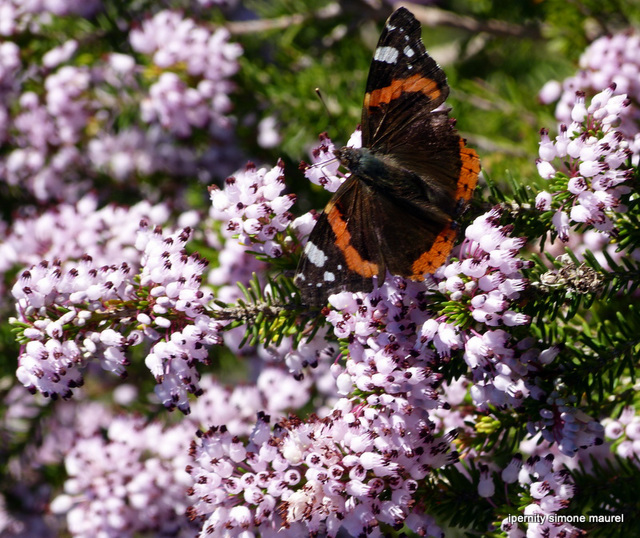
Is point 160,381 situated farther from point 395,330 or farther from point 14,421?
point 14,421

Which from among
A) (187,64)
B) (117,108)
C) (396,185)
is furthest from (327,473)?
(117,108)

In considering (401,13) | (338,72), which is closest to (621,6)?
(338,72)

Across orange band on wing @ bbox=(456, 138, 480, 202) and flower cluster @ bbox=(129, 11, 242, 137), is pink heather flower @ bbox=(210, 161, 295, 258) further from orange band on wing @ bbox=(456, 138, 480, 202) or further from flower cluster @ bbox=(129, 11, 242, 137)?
flower cluster @ bbox=(129, 11, 242, 137)

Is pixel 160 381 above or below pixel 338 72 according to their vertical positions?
below

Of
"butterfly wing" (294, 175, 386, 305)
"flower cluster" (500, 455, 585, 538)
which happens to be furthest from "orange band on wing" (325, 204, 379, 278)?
"flower cluster" (500, 455, 585, 538)

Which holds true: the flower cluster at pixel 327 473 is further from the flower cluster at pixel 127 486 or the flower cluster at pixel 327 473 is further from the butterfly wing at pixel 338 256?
the flower cluster at pixel 127 486

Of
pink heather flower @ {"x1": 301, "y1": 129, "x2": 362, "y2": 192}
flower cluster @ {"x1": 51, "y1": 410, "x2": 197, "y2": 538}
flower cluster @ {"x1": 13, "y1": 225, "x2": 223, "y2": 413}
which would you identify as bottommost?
flower cluster @ {"x1": 51, "y1": 410, "x2": 197, "y2": 538}

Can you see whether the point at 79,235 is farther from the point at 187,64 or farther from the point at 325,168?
the point at 325,168
